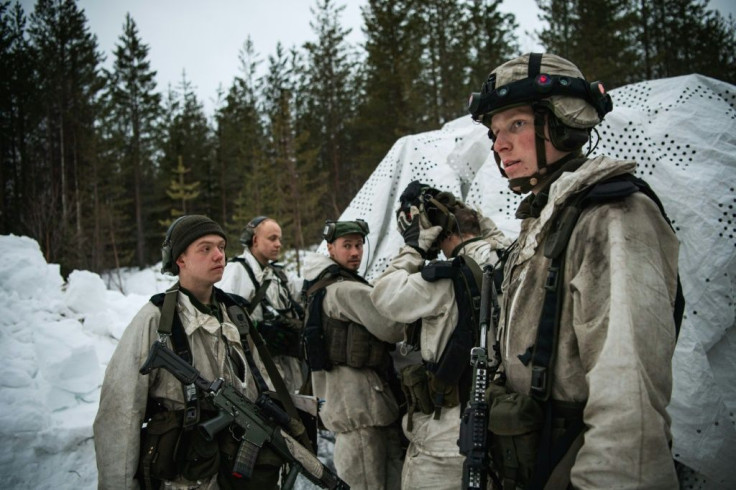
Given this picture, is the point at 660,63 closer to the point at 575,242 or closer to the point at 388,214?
the point at 388,214

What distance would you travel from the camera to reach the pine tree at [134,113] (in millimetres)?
26734

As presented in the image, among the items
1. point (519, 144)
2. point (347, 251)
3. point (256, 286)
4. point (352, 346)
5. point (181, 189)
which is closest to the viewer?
point (519, 144)

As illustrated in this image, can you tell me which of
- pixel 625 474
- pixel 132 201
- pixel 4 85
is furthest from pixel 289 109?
pixel 625 474

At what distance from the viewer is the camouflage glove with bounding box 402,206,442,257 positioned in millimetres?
3051

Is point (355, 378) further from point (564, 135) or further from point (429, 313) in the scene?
point (564, 135)

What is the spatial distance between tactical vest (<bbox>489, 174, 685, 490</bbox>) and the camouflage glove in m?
1.54

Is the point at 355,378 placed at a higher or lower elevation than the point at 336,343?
lower

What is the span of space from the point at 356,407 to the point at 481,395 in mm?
1869

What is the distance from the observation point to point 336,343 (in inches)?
139

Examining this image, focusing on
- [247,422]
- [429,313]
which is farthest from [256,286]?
[429,313]

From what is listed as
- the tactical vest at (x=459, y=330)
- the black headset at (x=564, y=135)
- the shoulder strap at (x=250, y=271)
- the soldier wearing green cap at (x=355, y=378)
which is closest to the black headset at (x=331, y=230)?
the soldier wearing green cap at (x=355, y=378)

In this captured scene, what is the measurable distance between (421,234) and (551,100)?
4.84ft

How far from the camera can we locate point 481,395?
70.7 inches

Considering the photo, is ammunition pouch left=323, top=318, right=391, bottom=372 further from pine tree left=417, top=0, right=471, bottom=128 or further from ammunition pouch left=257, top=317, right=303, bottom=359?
pine tree left=417, top=0, right=471, bottom=128
